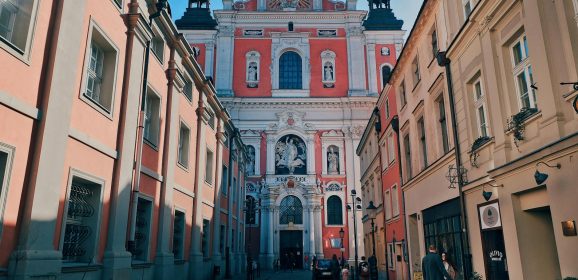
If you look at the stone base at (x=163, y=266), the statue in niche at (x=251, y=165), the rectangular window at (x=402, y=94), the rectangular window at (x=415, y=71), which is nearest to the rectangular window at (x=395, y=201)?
the rectangular window at (x=402, y=94)

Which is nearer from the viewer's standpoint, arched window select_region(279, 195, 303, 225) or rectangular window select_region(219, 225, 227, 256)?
rectangular window select_region(219, 225, 227, 256)

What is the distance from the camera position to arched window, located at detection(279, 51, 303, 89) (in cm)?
Result: 4491

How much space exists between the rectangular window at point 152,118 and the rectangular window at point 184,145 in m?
2.75

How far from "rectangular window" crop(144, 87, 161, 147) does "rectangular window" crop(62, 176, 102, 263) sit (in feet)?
11.4

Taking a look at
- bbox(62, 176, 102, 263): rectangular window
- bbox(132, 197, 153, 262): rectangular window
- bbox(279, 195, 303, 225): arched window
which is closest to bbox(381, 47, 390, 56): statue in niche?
bbox(279, 195, 303, 225): arched window

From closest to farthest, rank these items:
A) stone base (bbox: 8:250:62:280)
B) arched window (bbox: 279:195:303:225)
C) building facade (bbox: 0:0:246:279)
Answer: stone base (bbox: 8:250:62:280), building facade (bbox: 0:0:246:279), arched window (bbox: 279:195:303:225)

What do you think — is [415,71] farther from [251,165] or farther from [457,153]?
[251,165]

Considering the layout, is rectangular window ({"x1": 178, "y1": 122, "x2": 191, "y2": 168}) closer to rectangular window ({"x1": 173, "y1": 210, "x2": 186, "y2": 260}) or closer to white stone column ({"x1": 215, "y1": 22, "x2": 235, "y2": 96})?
rectangular window ({"x1": 173, "y1": 210, "x2": 186, "y2": 260})

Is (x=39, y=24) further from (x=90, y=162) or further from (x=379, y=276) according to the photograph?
(x=379, y=276)

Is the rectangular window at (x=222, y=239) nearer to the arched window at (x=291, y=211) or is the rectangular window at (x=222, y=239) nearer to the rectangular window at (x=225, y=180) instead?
the rectangular window at (x=225, y=180)

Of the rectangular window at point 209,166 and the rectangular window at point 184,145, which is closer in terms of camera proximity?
the rectangular window at point 184,145

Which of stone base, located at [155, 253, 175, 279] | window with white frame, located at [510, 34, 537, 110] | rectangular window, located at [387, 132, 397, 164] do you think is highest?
rectangular window, located at [387, 132, 397, 164]

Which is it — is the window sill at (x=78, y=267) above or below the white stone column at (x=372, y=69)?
below

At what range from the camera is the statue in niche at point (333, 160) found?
41781mm
